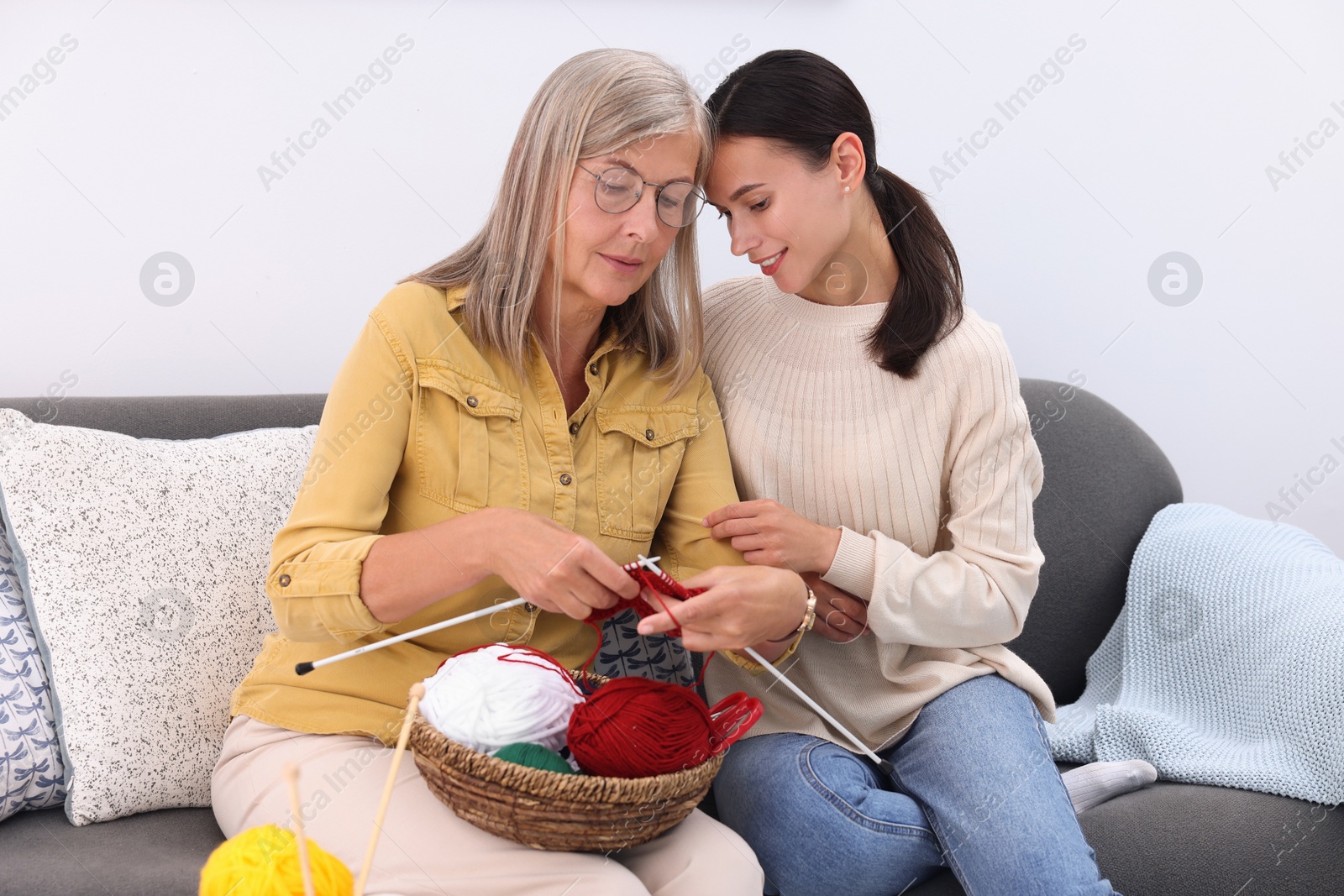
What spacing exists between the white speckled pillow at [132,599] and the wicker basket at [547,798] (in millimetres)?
440

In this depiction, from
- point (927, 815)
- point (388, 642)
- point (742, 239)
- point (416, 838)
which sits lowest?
point (416, 838)

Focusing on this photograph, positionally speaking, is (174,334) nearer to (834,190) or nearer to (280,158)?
(280,158)

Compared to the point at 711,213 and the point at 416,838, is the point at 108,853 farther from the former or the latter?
the point at 711,213

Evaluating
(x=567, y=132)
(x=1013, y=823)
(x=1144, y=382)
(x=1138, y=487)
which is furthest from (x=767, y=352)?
(x=1144, y=382)

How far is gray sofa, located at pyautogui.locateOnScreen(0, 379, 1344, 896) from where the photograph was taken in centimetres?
114

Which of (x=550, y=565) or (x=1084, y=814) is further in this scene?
(x=1084, y=814)

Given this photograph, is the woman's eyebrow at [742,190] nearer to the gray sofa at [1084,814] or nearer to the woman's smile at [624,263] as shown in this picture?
the woman's smile at [624,263]

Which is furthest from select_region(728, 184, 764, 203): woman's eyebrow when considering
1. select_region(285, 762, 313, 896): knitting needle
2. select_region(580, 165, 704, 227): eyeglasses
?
select_region(285, 762, 313, 896): knitting needle

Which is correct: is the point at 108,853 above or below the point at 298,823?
below

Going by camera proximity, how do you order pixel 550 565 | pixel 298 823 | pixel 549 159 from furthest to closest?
pixel 549 159, pixel 550 565, pixel 298 823

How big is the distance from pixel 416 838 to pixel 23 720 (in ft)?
1.75

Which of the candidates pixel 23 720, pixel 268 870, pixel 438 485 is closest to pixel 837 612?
pixel 438 485

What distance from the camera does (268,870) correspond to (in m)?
0.82

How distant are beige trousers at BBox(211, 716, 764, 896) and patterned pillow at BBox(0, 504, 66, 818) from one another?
20 cm
